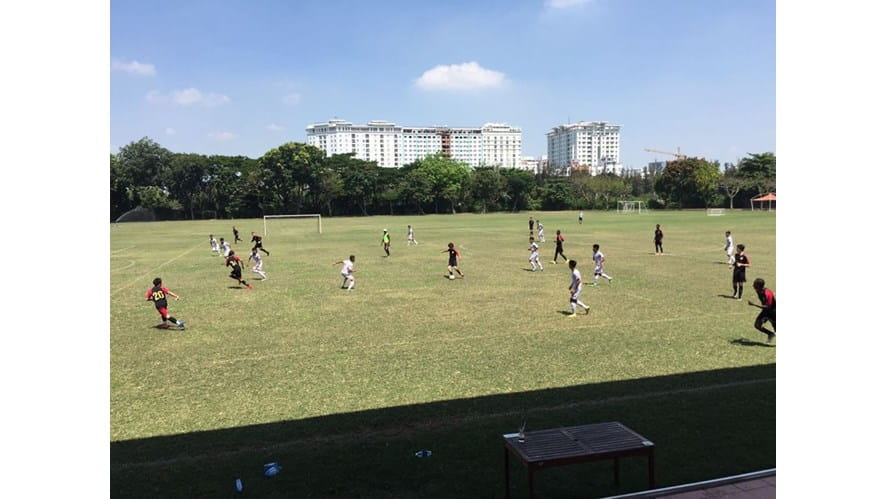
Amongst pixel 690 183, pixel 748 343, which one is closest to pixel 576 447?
pixel 748 343

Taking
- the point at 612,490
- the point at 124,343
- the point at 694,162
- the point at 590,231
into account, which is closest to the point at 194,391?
the point at 124,343

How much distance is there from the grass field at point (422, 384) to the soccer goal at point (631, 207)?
72901 millimetres

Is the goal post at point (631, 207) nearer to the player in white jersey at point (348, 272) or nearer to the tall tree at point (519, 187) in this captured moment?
the tall tree at point (519, 187)

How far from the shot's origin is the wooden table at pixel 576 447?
5.48 meters

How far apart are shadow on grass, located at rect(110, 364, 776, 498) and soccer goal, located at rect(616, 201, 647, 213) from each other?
8564 cm

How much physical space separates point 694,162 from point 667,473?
9630 centimetres

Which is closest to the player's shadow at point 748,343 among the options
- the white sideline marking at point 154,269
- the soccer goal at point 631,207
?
the white sideline marking at point 154,269

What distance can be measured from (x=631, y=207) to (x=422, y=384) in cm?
9031

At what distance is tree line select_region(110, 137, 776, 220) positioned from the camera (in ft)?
273

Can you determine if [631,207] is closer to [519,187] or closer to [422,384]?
[519,187]

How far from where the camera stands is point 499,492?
19.9ft

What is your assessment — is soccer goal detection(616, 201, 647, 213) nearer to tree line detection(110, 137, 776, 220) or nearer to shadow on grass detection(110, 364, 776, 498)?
tree line detection(110, 137, 776, 220)

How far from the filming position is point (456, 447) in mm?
7180

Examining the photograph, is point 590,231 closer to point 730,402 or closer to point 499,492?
point 730,402
